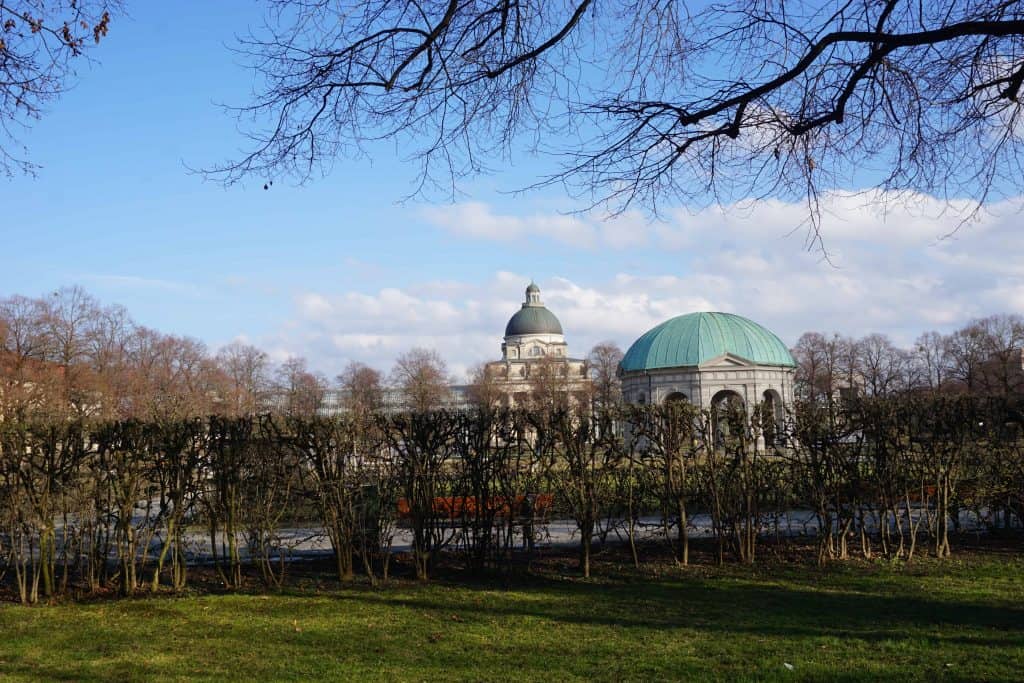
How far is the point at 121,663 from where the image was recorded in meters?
7.29

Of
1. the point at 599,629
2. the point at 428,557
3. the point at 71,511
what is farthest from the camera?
the point at 428,557

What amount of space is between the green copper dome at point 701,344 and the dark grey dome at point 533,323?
6299 cm

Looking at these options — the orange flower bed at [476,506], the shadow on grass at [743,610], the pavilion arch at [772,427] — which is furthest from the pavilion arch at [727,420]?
the orange flower bed at [476,506]

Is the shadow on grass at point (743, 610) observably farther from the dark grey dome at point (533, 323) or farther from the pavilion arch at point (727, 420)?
the dark grey dome at point (533, 323)

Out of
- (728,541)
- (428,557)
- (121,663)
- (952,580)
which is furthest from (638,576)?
(121,663)

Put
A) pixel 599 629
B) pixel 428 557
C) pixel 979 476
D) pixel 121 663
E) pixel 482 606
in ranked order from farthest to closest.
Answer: pixel 979 476
pixel 428 557
pixel 482 606
pixel 599 629
pixel 121 663

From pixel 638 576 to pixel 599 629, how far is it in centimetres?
272

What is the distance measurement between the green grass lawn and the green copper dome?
39140mm

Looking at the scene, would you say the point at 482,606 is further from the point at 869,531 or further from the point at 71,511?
the point at 869,531

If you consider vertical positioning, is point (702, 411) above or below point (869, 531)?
above

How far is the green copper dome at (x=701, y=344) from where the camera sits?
50.1 metres

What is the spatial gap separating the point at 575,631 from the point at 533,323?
355ft

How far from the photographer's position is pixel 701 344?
50281mm

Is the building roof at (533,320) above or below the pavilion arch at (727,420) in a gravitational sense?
above
